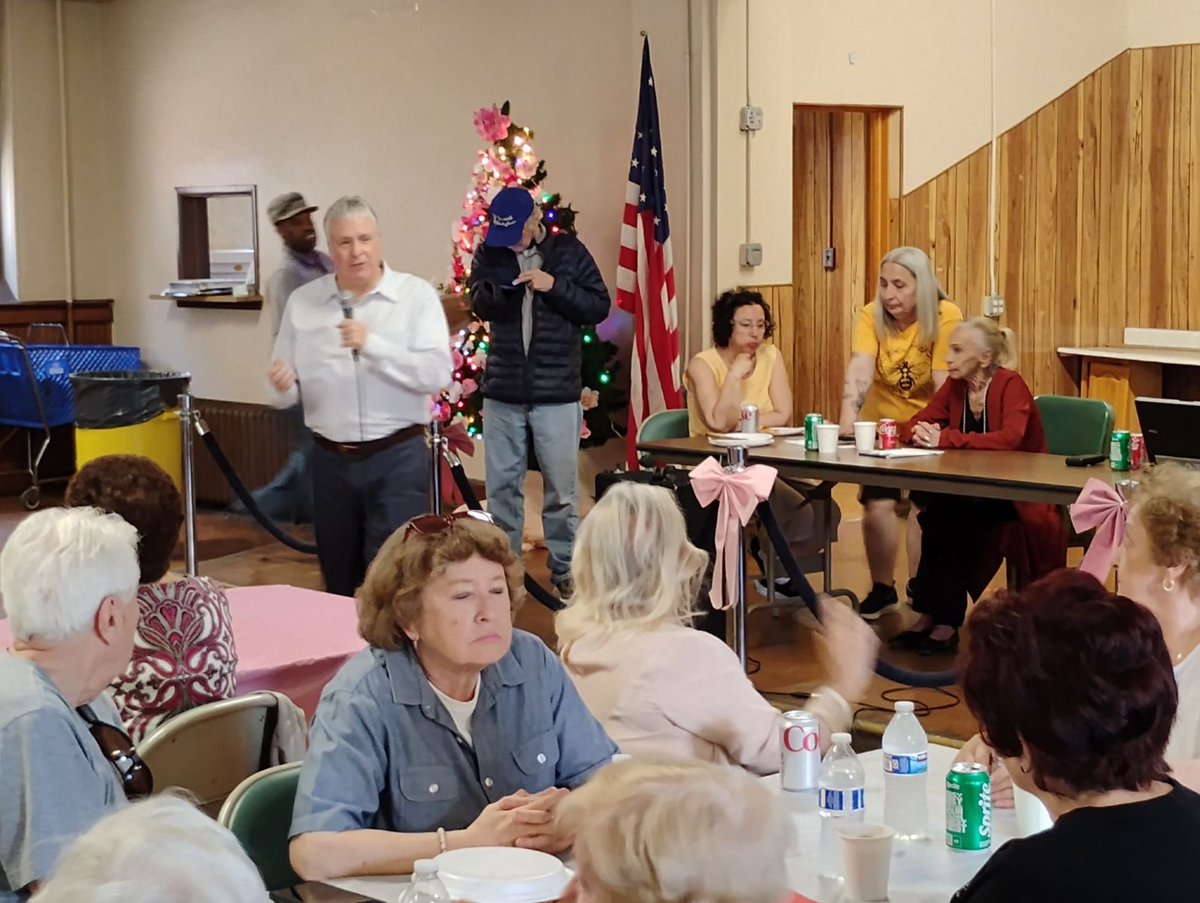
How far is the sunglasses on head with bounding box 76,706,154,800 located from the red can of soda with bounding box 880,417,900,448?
3.71 metres

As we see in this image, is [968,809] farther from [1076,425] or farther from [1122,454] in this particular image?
[1076,425]

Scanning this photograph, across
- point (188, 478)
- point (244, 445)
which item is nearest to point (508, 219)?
point (188, 478)

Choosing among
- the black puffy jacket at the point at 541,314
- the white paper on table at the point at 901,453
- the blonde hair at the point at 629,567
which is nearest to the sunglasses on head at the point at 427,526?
the blonde hair at the point at 629,567

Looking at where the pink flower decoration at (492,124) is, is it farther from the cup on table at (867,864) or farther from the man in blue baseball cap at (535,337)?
the cup on table at (867,864)

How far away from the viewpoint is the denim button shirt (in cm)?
234

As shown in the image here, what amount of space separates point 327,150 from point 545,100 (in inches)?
67.7

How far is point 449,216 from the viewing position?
347 inches

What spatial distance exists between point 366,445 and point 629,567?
202 cm

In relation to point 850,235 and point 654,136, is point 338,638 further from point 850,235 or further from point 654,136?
point 850,235

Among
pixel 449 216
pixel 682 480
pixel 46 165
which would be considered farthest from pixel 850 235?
pixel 46 165

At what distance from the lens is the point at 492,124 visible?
779 cm

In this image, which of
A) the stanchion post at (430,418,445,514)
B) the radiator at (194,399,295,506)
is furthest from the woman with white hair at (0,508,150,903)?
the radiator at (194,399,295,506)

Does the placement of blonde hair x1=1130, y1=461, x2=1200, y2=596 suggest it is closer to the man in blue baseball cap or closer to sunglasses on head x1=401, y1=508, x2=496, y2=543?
sunglasses on head x1=401, y1=508, x2=496, y2=543

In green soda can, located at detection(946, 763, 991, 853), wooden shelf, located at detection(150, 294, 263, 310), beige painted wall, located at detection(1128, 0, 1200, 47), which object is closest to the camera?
green soda can, located at detection(946, 763, 991, 853)
